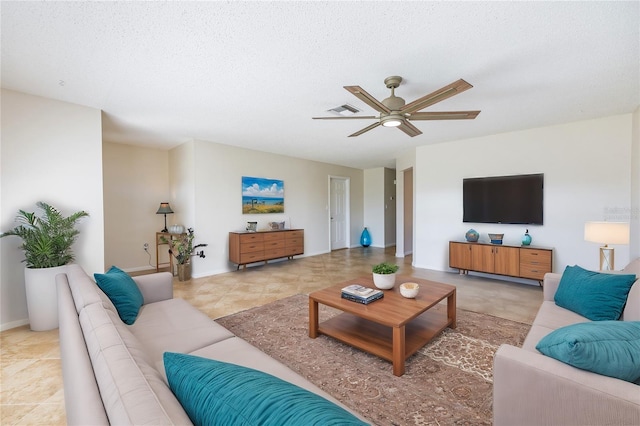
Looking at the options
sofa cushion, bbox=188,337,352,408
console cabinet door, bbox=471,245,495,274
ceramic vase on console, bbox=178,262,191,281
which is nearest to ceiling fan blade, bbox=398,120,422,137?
sofa cushion, bbox=188,337,352,408

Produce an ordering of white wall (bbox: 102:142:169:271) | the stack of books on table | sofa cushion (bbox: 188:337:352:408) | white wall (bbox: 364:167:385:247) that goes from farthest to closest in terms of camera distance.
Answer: white wall (bbox: 364:167:385:247) → white wall (bbox: 102:142:169:271) → the stack of books on table → sofa cushion (bbox: 188:337:352:408)

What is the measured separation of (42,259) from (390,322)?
134 inches

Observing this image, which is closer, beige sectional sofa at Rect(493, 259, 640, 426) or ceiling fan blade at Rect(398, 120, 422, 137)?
beige sectional sofa at Rect(493, 259, 640, 426)

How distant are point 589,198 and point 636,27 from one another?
276 cm

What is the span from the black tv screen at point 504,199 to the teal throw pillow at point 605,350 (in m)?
3.64

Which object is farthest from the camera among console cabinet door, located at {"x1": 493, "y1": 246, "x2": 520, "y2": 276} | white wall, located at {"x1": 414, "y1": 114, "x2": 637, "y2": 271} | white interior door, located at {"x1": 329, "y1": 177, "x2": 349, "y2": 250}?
white interior door, located at {"x1": 329, "y1": 177, "x2": 349, "y2": 250}

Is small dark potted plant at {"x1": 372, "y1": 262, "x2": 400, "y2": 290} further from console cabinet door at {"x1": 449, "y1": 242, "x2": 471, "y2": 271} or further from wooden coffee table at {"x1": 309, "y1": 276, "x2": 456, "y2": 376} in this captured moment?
console cabinet door at {"x1": 449, "y1": 242, "x2": 471, "y2": 271}

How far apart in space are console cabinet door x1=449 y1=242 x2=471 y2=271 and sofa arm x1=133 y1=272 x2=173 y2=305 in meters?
4.26

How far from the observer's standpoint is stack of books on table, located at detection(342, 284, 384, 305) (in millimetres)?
2266

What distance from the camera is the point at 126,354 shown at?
810mm

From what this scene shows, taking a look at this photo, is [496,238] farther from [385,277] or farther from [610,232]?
[385,277]

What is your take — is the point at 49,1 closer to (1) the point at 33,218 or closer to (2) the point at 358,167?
(1) the point at 33,218

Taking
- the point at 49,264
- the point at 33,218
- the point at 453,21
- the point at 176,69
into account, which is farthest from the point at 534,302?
the point at 33,218

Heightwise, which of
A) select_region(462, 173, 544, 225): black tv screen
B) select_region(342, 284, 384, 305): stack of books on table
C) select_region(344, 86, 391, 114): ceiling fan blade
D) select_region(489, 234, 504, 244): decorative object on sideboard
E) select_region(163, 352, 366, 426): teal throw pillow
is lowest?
select_region(342, 284, 384, 305): stack of books on table
